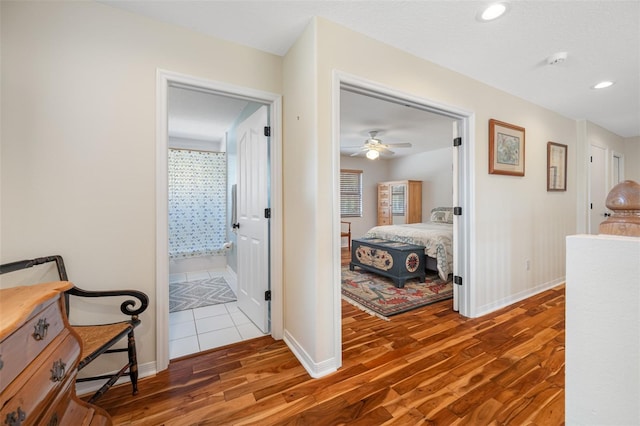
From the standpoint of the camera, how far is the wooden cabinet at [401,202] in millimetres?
6467

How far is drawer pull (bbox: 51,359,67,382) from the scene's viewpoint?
35.7 inches

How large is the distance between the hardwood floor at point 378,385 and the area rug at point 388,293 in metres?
0.50

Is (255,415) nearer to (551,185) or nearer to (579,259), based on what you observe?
(579,259)

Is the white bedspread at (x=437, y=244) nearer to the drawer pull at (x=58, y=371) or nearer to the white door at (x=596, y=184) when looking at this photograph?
the white door at (x=596, y=184)

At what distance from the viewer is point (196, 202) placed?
4.21 metres

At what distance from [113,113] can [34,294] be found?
1176 mm

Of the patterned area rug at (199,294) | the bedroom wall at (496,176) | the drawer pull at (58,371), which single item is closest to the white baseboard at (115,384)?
the drawer pull at (58,371)

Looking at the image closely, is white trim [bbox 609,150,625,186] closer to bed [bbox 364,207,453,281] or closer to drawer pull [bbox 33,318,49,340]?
bed [bbox 364,207,453,281]

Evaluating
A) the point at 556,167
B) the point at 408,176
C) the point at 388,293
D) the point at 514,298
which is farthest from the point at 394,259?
the point at 408,176

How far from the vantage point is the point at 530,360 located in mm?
1836

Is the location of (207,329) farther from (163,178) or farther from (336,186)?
(336,186)

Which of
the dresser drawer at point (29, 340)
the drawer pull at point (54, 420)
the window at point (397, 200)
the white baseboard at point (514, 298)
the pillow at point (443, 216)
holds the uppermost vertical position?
the window at point (397, 200)

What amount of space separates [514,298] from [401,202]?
392 centimetres

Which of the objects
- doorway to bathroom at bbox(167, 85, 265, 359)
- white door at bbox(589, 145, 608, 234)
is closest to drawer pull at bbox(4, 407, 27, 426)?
doorway to bathroom at bbox(167, 85, 265, 359)
